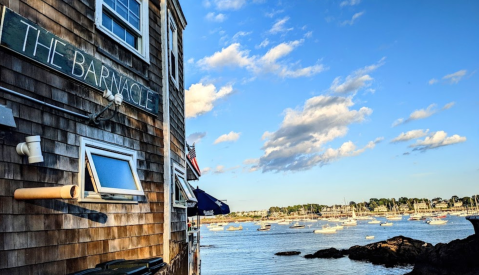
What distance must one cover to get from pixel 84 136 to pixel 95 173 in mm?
563

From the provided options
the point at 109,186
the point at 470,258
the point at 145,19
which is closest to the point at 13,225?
the point at 109,186

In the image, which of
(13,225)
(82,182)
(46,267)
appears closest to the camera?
(13,225)

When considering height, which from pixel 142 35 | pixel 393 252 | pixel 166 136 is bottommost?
pixel 393 252

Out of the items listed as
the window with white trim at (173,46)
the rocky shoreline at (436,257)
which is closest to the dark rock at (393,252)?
the rocky shoreline at (436,257)

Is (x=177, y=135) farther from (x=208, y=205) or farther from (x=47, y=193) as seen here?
(x=47, y=193)

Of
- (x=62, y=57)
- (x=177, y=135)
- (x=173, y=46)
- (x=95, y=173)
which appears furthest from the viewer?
(x=173, y=46)

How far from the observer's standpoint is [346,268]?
36.0 metres

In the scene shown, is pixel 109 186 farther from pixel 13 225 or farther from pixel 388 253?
pixel 388 253

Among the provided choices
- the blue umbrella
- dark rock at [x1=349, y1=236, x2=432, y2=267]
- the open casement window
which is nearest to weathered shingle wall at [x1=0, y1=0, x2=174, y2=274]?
the open casement window

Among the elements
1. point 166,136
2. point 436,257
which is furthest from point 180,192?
point 436,257

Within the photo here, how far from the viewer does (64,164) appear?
5.06 m

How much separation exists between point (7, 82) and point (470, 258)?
25.1 metres

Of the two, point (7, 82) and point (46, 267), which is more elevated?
point (7, 82)

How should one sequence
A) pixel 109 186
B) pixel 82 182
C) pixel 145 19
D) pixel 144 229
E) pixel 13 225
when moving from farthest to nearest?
pixel 145 19, pixel 144 229, pixel 109 186, pixel 82 182, pixel 13 225
